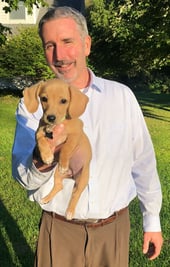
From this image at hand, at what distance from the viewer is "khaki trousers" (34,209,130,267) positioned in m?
2.83

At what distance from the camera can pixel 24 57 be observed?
25.9m

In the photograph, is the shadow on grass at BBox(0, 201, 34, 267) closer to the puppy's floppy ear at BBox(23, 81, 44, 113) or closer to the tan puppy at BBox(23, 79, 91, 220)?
the tan puppy at BBox(23, 79, 91, 220)

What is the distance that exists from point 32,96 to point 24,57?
967 inches

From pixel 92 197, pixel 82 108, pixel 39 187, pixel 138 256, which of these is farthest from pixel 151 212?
pixel 138 256

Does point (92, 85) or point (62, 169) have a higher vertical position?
point (92, 85)

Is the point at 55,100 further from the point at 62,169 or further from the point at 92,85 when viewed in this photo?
the point at 92,85

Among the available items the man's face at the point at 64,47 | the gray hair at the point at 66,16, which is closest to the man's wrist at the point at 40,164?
the man's face at the point at 64,47

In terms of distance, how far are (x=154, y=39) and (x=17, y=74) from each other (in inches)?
505

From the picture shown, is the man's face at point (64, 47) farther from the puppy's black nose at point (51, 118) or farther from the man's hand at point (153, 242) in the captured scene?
the man's hand at point (153, 242)

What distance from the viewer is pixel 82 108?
1893 mm

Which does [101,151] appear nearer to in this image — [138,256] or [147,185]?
[147,185]

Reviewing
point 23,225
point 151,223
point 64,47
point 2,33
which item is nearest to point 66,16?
point 64,47

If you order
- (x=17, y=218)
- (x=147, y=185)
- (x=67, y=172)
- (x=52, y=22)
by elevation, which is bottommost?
A: (x=17, y=218)

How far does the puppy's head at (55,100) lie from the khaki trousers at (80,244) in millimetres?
1111
